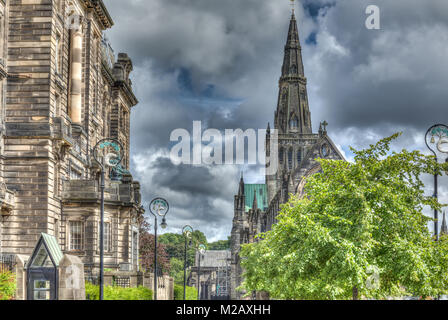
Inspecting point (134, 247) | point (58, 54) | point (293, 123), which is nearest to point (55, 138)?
point (58, 54)

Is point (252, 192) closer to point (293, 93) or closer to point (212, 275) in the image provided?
point (212, 275)

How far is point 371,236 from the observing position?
24.4 m

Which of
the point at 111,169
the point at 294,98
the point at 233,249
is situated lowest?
the point at 233,249

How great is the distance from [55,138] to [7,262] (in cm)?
775

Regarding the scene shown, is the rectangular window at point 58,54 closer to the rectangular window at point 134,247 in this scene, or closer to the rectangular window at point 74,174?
the rectangular window at point 74,174

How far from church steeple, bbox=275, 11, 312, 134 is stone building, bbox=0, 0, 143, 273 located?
2800 inches

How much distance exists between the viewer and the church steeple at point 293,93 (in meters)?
118

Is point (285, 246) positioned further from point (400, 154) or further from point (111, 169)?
point (111, 169)

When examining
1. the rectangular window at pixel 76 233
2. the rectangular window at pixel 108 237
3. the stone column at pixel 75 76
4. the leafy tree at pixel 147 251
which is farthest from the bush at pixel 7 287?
the leafy tree at pixel 147 251

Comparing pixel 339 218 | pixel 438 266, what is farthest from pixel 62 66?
pixel 438 266

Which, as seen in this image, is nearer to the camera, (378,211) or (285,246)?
(378,211)

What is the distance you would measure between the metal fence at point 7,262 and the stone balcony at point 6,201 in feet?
8.61

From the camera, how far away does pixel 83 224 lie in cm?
4050

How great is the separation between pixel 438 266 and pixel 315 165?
51.3 meters
